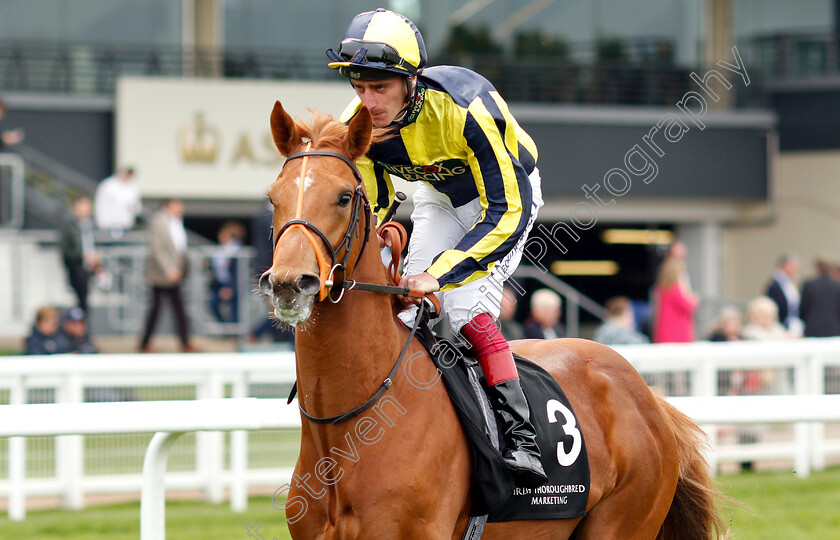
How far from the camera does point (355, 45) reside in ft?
9.20

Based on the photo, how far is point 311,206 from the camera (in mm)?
2441

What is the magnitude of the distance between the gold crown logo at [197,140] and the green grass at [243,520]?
329 inches

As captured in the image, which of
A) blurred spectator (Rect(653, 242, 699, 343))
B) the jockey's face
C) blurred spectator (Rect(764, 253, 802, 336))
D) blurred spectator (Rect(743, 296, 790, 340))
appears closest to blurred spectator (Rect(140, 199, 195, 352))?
blurred spectator (Rect(653, 242, 699, 343))

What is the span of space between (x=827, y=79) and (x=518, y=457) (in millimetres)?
14395

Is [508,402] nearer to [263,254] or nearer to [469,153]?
[469,153]

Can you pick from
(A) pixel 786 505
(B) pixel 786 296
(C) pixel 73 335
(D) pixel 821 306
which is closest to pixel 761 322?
(D) pixel 821 306

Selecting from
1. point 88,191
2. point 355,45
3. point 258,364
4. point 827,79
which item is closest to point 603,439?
point 355,45

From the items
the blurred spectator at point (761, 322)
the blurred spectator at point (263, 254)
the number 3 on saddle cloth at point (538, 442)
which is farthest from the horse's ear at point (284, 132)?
the blurred spectator at point (761, 322)

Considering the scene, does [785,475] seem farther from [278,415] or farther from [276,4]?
[276,4]

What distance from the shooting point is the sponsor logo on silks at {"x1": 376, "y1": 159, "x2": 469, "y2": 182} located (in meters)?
3.07

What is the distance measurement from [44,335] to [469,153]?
17.9 ft

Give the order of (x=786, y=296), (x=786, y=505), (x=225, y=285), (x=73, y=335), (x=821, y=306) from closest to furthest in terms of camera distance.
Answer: (x=786, y=505)
(x=73, y=335)
(x=821, y=306)
(x=786, y=296)
(x=225, y=285)

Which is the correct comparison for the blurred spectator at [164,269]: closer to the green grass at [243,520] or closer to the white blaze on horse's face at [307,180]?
the green grass at [243,520]

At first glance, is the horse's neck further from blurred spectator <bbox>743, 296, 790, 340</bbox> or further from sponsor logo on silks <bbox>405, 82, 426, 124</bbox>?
blurred spectator <bbox>743, 296, 790, 340</bbox>
